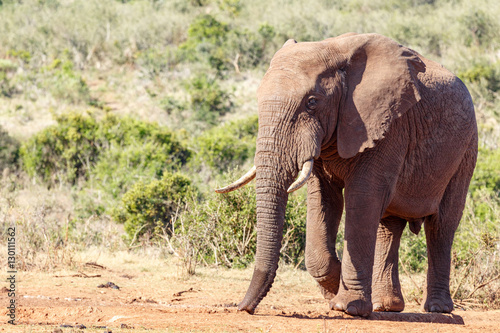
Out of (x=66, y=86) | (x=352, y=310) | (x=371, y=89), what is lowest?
(x=352, y=310)

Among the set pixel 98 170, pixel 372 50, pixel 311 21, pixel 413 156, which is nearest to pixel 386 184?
pixel 413 156

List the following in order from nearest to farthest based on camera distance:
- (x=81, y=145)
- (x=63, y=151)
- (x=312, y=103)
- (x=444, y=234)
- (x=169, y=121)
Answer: (x=312, y=103), (x=444, y=234), (x=63, y=151), (x=81, y=145), (x=169, y=121)

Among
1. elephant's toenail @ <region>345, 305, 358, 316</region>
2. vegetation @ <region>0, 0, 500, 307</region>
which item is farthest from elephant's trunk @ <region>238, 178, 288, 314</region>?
vegetation @ <region>0, 0, 500, 307</region>

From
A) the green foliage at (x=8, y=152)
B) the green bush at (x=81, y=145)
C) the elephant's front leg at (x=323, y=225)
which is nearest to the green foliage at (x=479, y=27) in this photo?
the green bush at (x=81, y=145)

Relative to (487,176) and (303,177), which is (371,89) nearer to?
(303,177)

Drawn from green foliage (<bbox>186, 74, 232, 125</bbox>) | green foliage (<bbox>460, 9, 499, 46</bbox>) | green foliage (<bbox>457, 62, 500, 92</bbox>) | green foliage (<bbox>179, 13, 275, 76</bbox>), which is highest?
green foliage (<bbox>460, 9, 499, 46</bbox>)

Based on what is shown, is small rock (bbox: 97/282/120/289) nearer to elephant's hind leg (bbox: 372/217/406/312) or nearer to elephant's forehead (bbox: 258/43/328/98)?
elephant's hind leg (bbox: 372/217/406/312)

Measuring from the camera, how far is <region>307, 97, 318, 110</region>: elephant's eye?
5309 millimetres

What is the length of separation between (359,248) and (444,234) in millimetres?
1554

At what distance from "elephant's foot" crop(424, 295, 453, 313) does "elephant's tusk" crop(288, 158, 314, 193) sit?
8.48 ft

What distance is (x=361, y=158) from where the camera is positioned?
5730mm

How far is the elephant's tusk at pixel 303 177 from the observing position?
197 inches

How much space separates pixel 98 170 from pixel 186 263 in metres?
7.11

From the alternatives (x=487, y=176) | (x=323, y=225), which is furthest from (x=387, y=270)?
(x=487, y=176)
